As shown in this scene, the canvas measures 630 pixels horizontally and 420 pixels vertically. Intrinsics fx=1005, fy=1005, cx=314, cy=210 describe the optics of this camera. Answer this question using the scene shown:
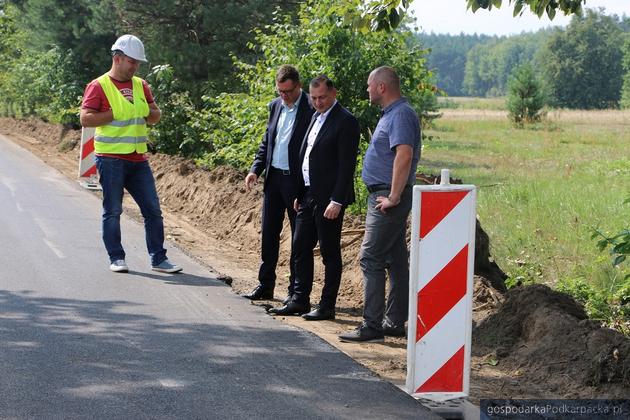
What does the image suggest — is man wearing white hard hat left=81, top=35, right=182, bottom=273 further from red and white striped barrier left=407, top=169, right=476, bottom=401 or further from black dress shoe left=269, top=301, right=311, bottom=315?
red and white striped barrier left=407, top=169, right=476, bottom=401

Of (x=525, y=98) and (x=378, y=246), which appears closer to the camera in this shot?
(x=378, y=246)

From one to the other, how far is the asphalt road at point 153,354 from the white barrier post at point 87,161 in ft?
20.9

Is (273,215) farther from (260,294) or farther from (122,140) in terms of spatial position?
(122,140)

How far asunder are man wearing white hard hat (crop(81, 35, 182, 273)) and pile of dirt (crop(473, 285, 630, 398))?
145 inches

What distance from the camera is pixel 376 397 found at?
586 centimetres

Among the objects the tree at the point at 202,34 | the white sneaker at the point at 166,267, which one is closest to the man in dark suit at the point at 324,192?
the white sneaker at the point at 166,267

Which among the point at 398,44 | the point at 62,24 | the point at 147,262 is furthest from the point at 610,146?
the point at 147,262

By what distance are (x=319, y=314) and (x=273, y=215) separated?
1171mm

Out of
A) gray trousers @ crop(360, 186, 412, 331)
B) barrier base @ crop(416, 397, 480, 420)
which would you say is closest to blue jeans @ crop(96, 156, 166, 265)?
gray trousers @ crop(360, 186, 412, 331)

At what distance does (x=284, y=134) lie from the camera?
870 cm

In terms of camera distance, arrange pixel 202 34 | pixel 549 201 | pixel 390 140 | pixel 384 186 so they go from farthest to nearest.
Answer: pixel 202 34, pixel 549 201, pixel 384 186, pixel 390 140

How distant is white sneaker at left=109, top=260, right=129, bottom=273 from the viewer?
9797 mm

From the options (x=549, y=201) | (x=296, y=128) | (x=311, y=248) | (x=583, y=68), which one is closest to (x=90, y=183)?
(x=549, y=201)

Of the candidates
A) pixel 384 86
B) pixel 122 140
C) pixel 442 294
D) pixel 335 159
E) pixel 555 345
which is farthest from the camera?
pixel 122 140
